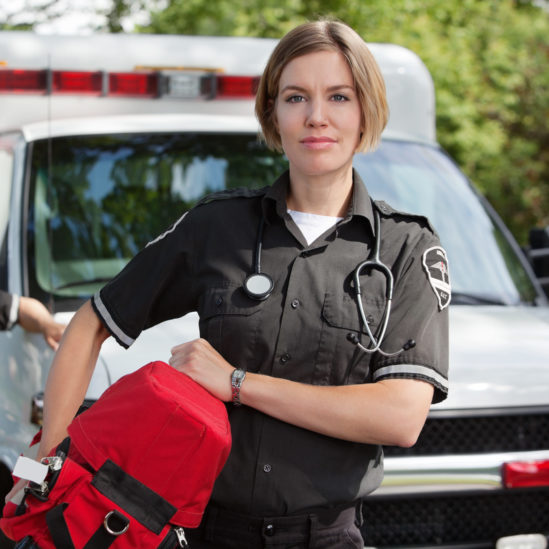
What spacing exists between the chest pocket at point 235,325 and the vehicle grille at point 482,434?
3.95ft

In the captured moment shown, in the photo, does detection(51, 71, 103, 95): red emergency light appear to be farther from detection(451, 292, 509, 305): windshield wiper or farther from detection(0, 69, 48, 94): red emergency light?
detection(451, 292, 509, 305): windshield wiper

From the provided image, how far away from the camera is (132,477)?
6.65 ft

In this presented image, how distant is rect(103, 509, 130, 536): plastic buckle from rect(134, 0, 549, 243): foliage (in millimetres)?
10694

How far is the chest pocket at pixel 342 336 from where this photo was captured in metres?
2.25

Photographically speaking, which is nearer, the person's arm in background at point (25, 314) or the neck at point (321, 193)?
the neck at point (321, 193)

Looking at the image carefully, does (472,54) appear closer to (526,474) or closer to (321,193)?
(526,474)

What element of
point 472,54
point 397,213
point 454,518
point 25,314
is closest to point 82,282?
point 25,314

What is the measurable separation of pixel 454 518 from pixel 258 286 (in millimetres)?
1585

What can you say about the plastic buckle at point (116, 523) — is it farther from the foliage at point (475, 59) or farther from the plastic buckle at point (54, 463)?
the foliage at point (475, 59)

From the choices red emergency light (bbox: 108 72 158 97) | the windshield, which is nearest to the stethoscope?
the windshield

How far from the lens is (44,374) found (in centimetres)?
335

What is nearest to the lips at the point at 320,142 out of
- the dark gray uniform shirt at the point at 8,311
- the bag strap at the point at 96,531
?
the bag strap at the point at 96,531

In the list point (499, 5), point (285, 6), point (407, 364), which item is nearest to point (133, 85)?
point (407, 364)

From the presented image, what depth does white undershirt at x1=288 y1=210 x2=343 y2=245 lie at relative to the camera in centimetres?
240
